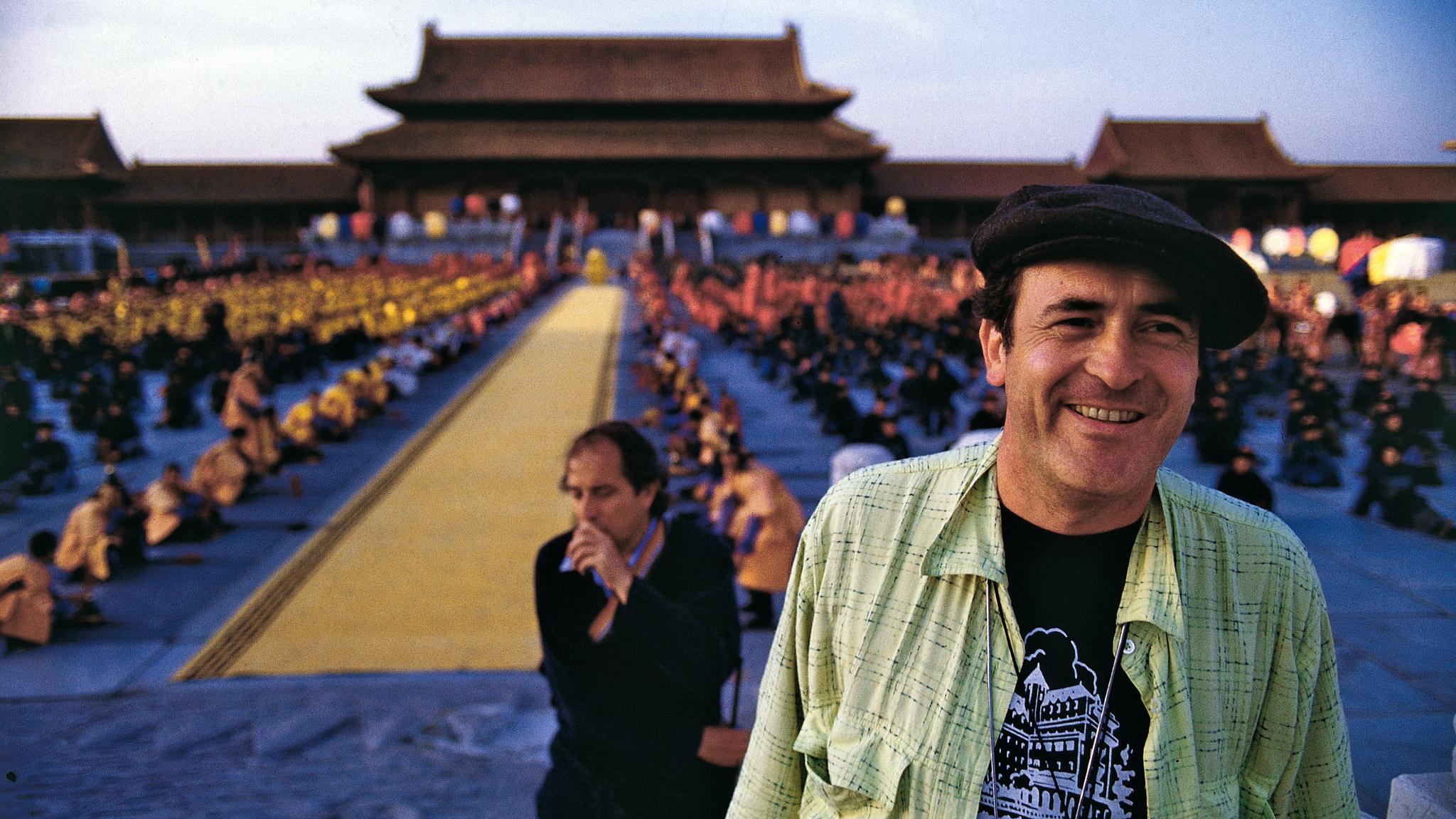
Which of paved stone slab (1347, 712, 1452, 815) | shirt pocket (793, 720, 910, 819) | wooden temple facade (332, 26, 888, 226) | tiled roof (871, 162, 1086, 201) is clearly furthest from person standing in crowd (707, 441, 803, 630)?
tiled roof (871, 162, 1086, 201)

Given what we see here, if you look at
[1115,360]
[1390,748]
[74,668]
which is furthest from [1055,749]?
[74,668]

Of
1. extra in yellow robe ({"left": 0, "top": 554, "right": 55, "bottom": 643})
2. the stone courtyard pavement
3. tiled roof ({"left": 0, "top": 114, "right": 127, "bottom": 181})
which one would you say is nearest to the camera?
the stone courtyard pavement

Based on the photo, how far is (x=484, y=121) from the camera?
161ft

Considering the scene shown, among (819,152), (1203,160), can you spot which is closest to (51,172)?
(819,152)

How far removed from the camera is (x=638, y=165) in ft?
152

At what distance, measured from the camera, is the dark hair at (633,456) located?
271 cm

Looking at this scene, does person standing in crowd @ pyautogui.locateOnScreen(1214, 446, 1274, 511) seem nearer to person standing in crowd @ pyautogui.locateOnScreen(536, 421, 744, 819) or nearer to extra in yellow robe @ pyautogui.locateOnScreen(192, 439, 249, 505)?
person standing in crowd @ pyautogui.locateOnScreen(536, 421, 744, 819)

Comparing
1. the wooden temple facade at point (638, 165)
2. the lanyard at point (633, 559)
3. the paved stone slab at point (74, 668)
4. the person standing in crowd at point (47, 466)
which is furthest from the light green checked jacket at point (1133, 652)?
the wooden temple facade at point (638, 165)

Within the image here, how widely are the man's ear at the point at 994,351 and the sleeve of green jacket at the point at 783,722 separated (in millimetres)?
341

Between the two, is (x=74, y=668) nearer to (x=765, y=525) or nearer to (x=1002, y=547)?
(x=765, y=525)

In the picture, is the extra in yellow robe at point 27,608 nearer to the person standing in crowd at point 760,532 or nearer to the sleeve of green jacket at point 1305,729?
the person standing in crowd at point 760,532

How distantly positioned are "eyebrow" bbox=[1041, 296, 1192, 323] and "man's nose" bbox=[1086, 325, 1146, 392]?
0.04 m

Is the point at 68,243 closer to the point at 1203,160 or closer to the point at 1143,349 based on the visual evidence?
the point at 1143,349

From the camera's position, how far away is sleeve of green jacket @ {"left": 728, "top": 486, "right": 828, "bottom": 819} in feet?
5.03
